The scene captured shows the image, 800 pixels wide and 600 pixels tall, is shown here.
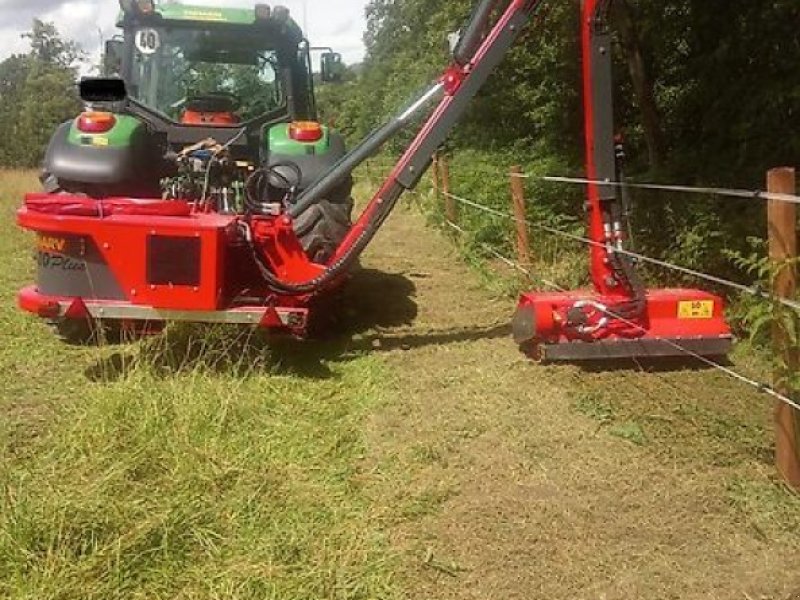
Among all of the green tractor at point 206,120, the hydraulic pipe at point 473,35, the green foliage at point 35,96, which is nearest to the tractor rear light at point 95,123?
the green tractor at point 206,120

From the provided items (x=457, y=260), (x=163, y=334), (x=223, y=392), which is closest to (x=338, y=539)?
(x=223, y=392)

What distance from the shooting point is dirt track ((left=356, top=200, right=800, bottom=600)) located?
2.93 metres

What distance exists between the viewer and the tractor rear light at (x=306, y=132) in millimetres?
5914

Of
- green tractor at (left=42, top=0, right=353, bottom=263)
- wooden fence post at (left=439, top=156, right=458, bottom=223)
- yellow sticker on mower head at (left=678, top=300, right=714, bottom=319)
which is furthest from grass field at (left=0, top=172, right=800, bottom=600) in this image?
wooden fence post at (left=439, top=156, right=458, bottom=223)

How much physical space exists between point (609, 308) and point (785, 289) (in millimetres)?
1452

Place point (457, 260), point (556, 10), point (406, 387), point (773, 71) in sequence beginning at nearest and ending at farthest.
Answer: point (406, 387), point (773, 71), point (457, 260), point (556, 10)

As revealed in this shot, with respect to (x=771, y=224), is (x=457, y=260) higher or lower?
lower

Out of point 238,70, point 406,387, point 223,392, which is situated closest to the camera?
point 223,392

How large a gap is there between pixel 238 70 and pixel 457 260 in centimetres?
319

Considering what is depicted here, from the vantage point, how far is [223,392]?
440 centimetres

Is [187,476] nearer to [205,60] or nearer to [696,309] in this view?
[696,309]

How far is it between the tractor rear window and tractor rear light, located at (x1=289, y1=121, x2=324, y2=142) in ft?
2.75

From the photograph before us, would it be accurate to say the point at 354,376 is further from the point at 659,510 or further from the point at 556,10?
the point at 556,10

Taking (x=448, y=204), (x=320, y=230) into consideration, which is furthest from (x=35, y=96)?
(x=320, y=230)
